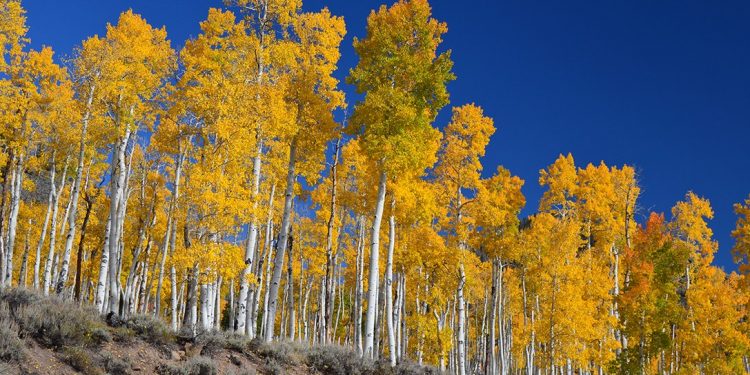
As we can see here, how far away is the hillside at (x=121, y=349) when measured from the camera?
1016 cm

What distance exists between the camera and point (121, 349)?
1173cm

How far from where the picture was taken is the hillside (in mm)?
10156

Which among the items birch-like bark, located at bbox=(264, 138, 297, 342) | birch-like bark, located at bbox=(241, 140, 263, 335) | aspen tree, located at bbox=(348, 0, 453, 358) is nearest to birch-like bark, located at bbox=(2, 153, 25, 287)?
birch-like bark, located at bbox=(241, 140, 263, 335)

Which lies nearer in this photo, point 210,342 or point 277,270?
point 210,342

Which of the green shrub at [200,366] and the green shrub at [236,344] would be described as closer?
the green shrub at [200,366]

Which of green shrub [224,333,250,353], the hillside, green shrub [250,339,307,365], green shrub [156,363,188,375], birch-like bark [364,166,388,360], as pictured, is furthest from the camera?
birch-like bark [364,166,388,360]

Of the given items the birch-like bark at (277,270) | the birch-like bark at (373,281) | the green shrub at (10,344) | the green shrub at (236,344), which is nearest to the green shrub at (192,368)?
the green shrub at (236,344)

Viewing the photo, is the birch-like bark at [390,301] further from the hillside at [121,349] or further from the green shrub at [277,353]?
the green shrub at [277,353]

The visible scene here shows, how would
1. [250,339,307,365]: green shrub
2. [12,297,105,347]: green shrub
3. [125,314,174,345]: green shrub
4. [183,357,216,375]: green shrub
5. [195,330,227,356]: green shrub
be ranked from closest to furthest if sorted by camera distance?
[12,297,105,347]: green shrub < [183,357,216,375]: green shrub < [125,314,174,345]: green shrub < [195,330,227,356]: green shrub < [250,339,307,365]: green shrub

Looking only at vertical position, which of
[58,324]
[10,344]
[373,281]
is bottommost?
[10,344]

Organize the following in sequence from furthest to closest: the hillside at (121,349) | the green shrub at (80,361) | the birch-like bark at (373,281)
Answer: the birch-like bark at (373,281) → the green shrub at (80,361) → the hillside at (121,349)

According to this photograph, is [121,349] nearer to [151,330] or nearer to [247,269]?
[151,330]

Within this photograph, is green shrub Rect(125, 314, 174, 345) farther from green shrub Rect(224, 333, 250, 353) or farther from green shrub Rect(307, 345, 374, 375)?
green shrub Rect(307, 345, 374, 375)

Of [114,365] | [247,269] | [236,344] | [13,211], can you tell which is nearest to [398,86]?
[247,269]
